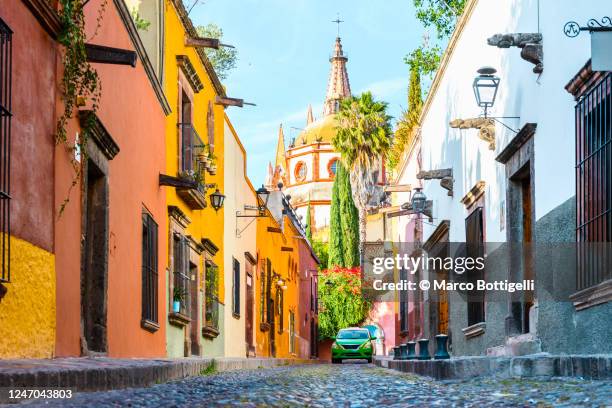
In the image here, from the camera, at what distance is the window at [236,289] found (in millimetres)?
24438

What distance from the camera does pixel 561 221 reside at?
10938 mm

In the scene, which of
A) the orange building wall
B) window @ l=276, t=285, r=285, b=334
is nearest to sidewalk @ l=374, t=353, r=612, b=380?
the orange building wall

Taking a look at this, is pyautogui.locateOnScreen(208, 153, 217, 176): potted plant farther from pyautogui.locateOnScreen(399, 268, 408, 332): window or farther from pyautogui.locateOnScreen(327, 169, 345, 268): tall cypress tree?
pyautogui.locateOnScreen(327, 169, 345, 268): tall cypress tree

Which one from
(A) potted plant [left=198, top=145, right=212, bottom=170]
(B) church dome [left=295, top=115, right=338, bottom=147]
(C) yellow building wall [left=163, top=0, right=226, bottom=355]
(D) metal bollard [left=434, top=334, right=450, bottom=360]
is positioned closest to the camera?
(D) metal bollard [left=434, top=334, right=450, bottom=360]

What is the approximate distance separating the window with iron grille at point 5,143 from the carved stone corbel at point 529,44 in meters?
6.37

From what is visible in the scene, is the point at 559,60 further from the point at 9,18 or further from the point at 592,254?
the point at 9,18

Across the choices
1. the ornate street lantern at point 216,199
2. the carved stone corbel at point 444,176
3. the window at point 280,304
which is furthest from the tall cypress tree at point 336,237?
the ornate street lantern at point 216,199

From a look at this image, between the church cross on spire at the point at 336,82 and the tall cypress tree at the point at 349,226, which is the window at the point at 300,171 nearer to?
the church cross on spire at the point at 336,82

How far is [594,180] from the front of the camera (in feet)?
31.1

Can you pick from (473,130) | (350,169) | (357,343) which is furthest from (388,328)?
(473,130)

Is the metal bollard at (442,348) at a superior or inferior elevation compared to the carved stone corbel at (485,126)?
inferior

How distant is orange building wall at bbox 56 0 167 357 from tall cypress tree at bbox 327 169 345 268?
43651 mm

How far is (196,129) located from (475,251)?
580cm

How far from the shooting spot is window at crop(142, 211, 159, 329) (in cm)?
1402
